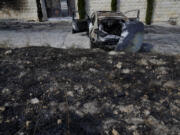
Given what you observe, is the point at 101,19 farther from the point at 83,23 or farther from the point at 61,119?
the point at 61,119

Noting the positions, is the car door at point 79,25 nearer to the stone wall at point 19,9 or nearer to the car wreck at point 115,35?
the car wreck at point 115,35

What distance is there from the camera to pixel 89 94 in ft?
11.7

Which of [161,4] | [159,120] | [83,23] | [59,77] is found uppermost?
[161,4]

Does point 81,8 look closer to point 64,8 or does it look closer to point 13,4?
point 64,8

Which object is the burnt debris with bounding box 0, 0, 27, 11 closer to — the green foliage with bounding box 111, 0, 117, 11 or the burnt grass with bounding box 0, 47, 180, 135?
the green foliage with bounding box 111, 0, 117, 11

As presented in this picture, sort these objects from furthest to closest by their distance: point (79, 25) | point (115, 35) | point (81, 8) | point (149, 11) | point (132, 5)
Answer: point (81, 8) < point (132, 5) < point (149, 11) < point (79, 25) < point (115, 35)

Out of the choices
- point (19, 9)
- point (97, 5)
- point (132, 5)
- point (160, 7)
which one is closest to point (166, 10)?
point (160, 7)

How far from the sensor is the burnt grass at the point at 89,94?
283 centimetres

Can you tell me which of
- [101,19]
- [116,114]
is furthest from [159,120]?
[101,19]

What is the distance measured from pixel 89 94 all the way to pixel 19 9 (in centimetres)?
1098

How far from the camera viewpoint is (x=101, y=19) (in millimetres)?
6320

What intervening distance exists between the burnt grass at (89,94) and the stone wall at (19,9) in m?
7.72

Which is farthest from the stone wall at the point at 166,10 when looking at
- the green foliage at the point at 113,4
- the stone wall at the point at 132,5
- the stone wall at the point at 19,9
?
the stone wall at the point at 19,9

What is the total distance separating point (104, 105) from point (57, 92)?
1.10 meters
